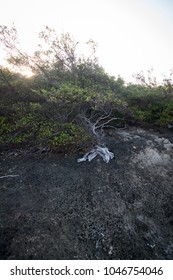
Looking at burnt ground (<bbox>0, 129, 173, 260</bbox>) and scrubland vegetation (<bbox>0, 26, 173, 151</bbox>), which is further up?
scrubland vegetation (<bbox>0, 26, 173, 151</bbox>)

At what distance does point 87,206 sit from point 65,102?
511 cm

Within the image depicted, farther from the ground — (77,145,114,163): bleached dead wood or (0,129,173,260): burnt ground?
(77,145,114,163): bleached dead wood

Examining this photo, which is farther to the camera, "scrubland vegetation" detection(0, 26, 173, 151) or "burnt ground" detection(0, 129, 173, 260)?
"scrubland vegetation" detection(0, 26, 173, 151)

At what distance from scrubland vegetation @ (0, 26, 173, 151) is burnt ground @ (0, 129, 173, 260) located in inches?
49.0

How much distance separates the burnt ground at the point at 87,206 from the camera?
4016mm

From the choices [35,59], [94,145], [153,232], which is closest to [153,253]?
[153,232]

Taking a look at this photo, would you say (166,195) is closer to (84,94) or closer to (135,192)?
(135,192)

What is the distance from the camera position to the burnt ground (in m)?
4.02

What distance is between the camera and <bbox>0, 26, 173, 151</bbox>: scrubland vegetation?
8.05 metres

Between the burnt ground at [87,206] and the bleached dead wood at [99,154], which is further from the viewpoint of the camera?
the bleached dead wood at [99,154]

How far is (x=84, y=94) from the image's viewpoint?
321 inches

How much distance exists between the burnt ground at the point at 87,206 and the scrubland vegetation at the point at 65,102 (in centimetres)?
124
